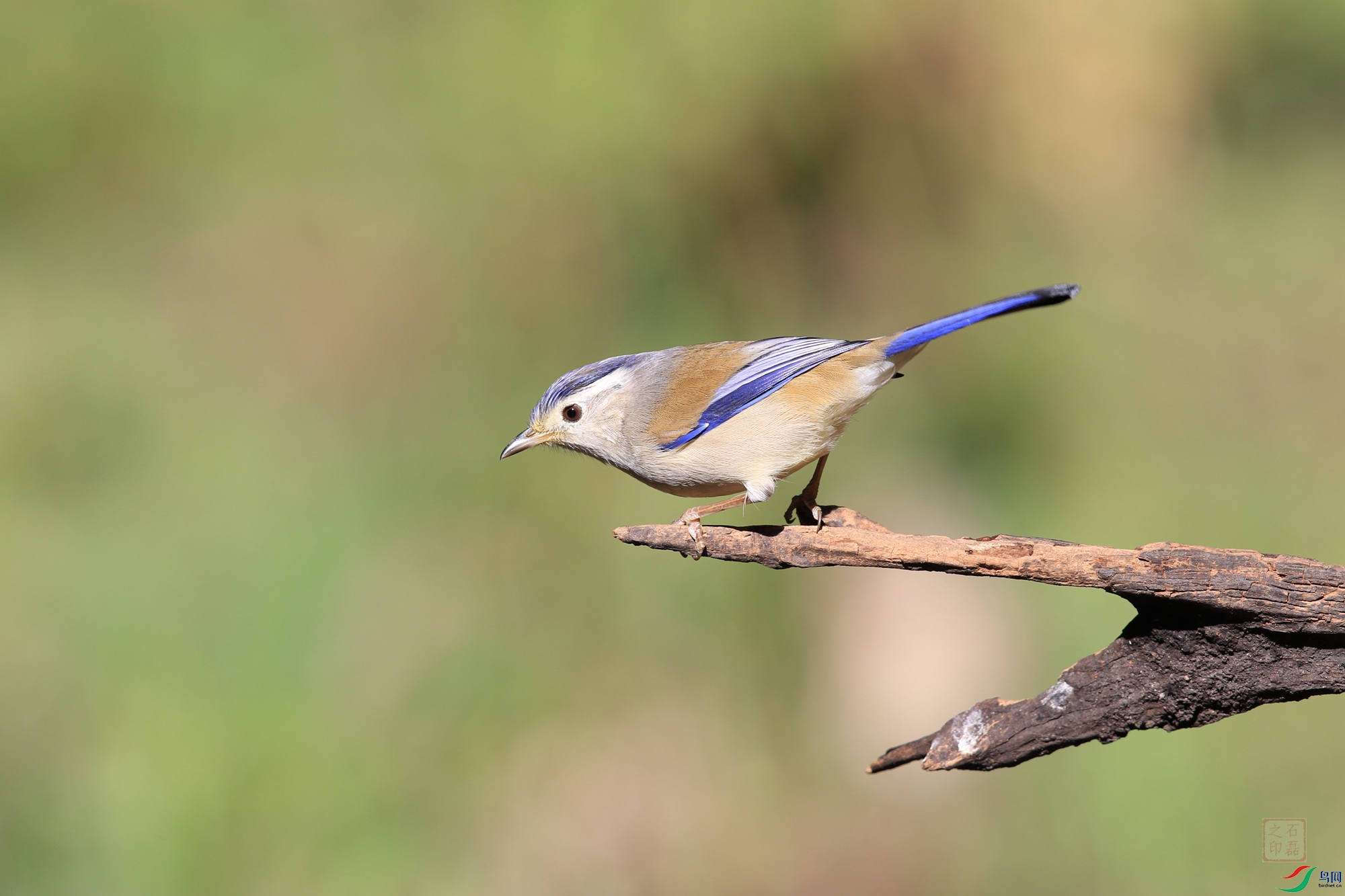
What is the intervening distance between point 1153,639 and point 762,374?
1749 mm

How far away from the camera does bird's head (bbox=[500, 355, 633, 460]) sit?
12.6 feet

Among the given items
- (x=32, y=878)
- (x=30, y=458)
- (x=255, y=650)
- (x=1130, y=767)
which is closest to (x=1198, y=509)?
(x=1130, y=767)

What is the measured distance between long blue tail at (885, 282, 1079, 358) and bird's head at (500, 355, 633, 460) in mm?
1096

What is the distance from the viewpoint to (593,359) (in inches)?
249

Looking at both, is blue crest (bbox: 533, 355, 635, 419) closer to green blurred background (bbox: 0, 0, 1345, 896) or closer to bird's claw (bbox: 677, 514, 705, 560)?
bird's claw (bbox: 677, 514, 705, 560)

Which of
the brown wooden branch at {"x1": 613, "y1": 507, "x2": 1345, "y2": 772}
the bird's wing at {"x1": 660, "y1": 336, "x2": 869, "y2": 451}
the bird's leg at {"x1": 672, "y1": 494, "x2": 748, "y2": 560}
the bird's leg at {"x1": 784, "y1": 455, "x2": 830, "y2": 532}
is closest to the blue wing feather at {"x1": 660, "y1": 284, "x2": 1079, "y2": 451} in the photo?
the bird's wing at {"x1": 660, "y1": 336, "x2": 869, "y2": 451}

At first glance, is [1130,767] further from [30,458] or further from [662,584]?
[30,458]

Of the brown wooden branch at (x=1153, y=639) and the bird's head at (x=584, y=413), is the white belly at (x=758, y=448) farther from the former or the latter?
the brown wooden branch at (x=1153, y=639)

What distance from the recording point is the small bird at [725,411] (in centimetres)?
358

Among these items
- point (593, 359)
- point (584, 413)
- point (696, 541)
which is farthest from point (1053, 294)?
point (593, 359)

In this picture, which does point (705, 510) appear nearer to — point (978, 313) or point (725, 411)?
point (725, 411)
